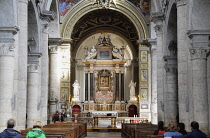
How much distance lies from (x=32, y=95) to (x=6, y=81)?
541cm

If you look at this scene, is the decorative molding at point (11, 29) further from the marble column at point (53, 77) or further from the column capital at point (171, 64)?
the marble column at point (53, 77)

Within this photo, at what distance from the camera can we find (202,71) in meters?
13.8

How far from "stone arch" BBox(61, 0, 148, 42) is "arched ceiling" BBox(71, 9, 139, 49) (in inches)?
77.0

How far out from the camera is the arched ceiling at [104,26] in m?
32.2

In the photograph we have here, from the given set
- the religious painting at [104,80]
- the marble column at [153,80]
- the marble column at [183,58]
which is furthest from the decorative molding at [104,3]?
the marble column at [183,58]

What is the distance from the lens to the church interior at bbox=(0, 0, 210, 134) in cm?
1380

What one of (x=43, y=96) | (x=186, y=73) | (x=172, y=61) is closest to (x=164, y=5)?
(x=172, y=61)

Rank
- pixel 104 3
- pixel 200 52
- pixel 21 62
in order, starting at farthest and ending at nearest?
pixel 104 3 < pixel 21 62 < pixel 200 52

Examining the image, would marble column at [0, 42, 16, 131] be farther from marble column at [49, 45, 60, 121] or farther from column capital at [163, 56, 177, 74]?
marble column at [49, 45, 60, 121]

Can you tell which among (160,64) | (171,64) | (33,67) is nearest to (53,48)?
(33,67)

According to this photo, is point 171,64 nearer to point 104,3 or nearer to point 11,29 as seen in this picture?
point 11,29

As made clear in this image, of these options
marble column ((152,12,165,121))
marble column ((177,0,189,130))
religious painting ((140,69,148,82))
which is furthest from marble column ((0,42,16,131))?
religious painting ((140,69,148,82))

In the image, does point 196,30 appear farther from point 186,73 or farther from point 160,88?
point 160,88

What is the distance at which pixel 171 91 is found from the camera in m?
19.5
